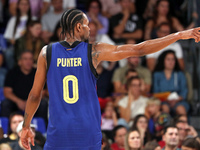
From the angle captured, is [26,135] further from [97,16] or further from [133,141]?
[97,16]

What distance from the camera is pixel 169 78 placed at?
8.98m

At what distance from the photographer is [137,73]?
9.02 meters

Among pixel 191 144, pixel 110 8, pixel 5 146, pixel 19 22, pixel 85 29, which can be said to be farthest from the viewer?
pixel 110 8

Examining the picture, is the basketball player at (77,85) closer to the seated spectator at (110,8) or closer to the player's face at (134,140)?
the player's face at (134,140)

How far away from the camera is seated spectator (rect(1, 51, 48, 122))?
27.3 feet

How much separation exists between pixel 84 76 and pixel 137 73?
5319 millimetres

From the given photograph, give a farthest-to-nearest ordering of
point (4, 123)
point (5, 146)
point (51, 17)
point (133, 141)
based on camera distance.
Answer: point (51, 17) < point (4, 123) < point (133, 141) < point (5, 146)

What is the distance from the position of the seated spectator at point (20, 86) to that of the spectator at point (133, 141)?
1879mm

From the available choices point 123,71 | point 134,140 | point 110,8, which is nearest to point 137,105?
point 123,71

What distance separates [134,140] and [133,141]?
0.02 meters

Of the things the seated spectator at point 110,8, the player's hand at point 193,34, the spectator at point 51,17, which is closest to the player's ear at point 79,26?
the player's hand at point 193,34

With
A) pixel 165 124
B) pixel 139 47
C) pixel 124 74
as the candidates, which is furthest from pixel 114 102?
pixel 139 47

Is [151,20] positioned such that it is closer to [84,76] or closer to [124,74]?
[124,74]

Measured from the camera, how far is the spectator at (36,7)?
10.3m
